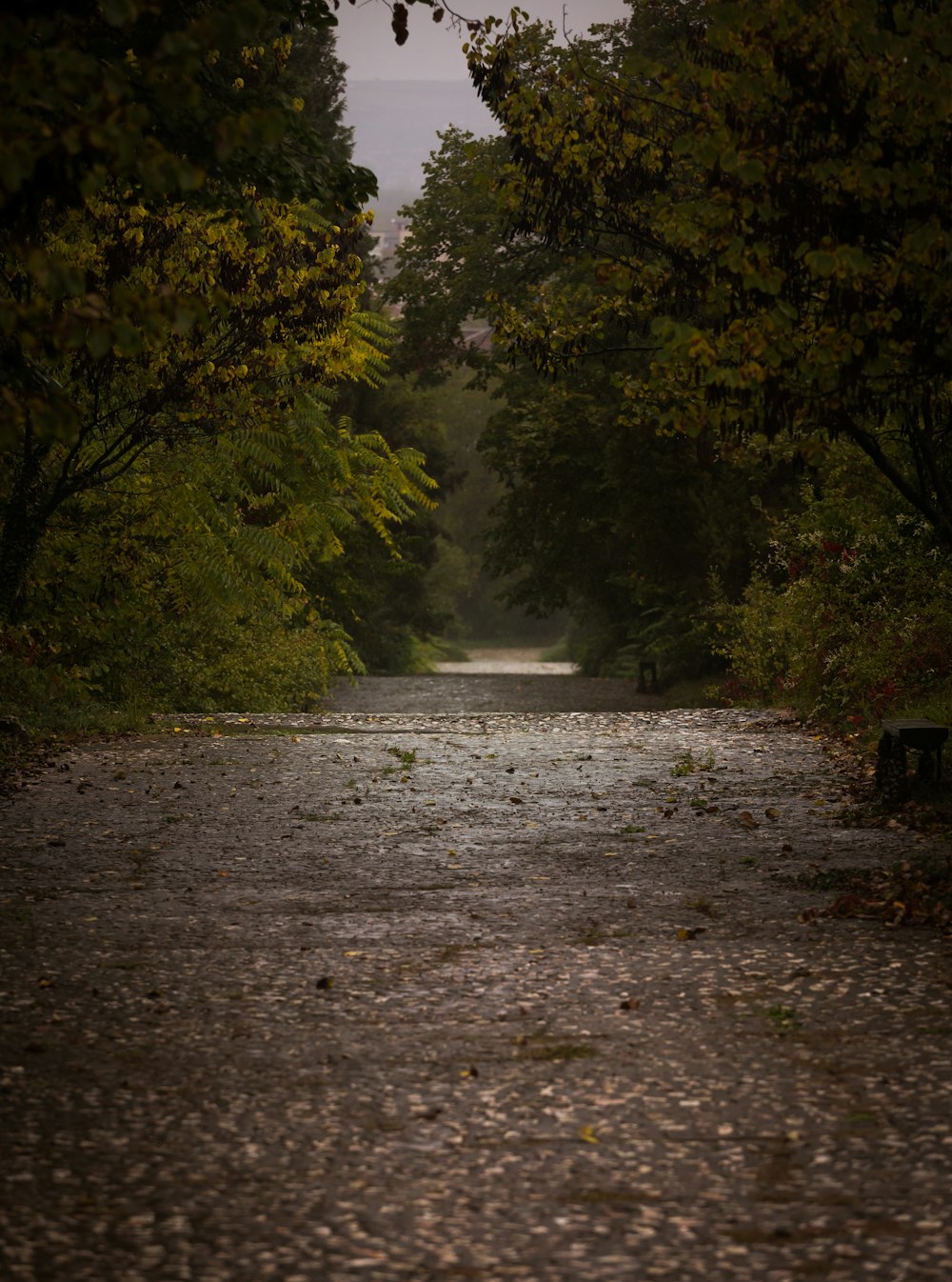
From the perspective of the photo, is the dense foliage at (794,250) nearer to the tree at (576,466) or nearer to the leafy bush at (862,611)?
the leafy bush at (862,611)

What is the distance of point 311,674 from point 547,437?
25.8 ft

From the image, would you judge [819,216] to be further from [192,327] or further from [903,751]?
[192,327]

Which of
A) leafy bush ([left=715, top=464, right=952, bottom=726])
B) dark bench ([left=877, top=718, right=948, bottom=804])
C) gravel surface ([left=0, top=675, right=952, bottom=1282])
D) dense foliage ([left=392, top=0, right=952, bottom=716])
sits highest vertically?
dense foliage ([left=392, top=0, right=952, bottom=716])

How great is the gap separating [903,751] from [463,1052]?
570 cm

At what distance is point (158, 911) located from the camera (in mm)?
7574

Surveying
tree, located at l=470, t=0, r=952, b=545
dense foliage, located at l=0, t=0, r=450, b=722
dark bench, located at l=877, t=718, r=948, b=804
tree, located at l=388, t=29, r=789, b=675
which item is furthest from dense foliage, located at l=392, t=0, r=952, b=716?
tree, located at l=388, t=29, r=789, b=675

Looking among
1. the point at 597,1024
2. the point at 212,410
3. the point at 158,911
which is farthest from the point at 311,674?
the point at 597,1024

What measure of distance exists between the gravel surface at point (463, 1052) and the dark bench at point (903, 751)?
48 cm

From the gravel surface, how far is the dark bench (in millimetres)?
480

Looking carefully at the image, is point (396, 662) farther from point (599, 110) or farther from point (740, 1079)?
point (740, 1079)

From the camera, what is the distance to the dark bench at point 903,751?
389 inches

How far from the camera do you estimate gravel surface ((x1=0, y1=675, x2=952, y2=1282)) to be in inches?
159

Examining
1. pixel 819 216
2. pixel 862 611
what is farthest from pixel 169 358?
pixel 819 216

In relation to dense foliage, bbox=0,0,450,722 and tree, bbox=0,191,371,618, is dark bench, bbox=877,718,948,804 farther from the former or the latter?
tree, bbox=0,191,371,618
